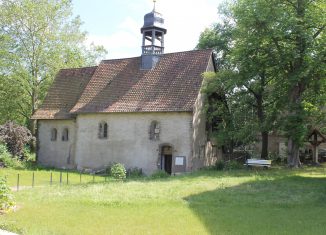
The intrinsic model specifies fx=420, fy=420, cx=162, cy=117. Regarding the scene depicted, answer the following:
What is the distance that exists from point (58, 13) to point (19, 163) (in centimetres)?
1763

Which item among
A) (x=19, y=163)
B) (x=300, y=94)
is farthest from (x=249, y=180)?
(x=19, y=163)

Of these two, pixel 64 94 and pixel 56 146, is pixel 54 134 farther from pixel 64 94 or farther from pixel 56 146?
pixel 64 94

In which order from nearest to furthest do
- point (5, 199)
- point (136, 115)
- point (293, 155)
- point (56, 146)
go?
point (5, 199) → point (293, 155) → point (136, 115) → point (56, 146)

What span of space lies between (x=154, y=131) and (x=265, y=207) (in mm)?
16711

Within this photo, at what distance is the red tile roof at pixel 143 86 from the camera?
31000 millimetres

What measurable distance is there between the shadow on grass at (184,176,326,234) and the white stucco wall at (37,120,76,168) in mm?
19567

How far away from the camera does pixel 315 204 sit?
1588cm

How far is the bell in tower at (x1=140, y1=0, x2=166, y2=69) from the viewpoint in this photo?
114 feet

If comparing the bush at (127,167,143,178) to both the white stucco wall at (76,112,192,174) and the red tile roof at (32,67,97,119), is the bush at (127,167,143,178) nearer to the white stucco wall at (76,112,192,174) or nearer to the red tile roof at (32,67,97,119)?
the white stucco wall at (76,112,192,174)

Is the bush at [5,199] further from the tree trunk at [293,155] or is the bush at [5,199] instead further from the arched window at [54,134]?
the arched window at [54,134]

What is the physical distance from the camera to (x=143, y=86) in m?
33.3

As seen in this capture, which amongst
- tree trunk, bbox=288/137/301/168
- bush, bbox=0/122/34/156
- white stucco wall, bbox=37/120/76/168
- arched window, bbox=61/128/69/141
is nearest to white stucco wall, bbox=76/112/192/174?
white stucco wall, bbox=37/120/76/168

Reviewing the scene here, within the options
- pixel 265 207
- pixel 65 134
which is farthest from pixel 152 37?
pixel 265 207

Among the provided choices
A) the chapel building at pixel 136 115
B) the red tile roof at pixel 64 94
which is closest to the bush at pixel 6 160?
the chapel building at pixel 136 115
